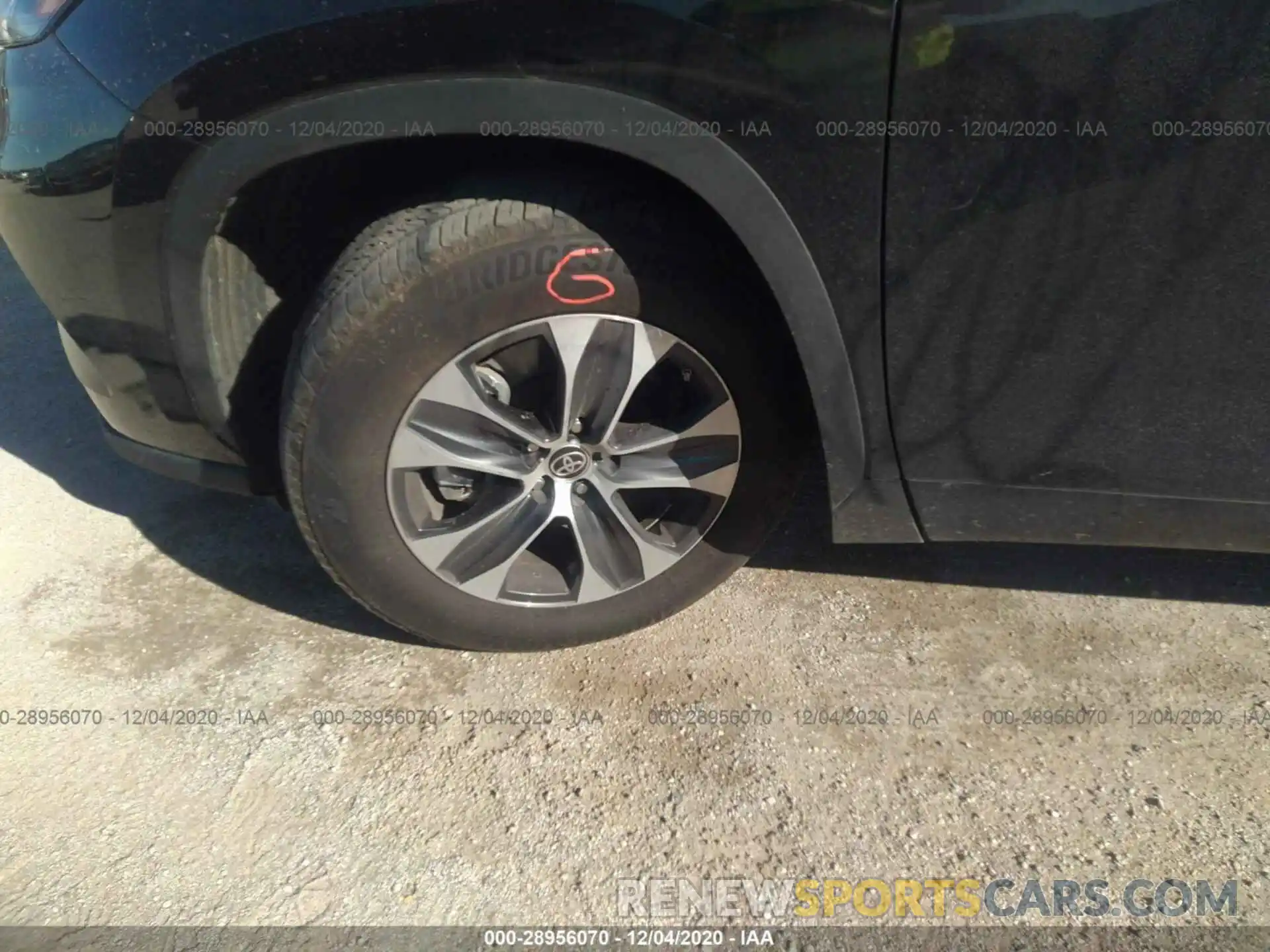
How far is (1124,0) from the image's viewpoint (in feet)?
4.96

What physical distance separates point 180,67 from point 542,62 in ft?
2.14

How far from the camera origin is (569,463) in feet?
6.78

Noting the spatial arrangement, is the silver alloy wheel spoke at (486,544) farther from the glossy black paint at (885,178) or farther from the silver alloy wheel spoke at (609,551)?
the glossy black paint at (885,178)

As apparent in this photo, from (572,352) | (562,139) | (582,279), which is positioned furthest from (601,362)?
(562,139)

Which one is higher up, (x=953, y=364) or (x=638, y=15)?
(x=638, y=15)

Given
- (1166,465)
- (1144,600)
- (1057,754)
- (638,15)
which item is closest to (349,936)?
(1057,754)

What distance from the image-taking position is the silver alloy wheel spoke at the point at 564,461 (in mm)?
1942

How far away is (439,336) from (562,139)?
1.46 ft

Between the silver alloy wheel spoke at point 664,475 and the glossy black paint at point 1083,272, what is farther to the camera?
the silver alloy wheel spoke at point 664,475

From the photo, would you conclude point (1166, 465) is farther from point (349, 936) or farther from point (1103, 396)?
point (349, 936)

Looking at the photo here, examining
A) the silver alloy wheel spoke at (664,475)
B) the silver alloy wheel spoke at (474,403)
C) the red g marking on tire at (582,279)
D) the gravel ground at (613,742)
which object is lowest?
the gravel ground at (613,742)

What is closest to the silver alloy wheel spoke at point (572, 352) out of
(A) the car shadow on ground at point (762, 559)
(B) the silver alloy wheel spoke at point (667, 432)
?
(B) the silver alloy wheel spoke at point (667, 432)

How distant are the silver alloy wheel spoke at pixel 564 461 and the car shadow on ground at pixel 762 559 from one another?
44 centimetres

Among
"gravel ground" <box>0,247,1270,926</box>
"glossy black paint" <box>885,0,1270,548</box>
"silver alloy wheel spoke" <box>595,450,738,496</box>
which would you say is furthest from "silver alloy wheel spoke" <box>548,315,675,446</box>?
"gravel ground" <box>0,247,1270,926</box>
